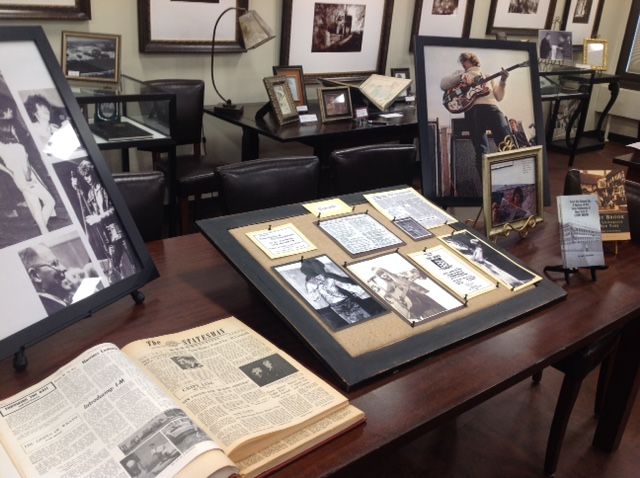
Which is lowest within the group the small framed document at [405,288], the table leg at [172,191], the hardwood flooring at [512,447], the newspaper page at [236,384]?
the hardwood flooring at [512,447]

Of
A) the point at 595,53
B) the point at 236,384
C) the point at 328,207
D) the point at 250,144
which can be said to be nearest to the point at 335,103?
the point at 250,144

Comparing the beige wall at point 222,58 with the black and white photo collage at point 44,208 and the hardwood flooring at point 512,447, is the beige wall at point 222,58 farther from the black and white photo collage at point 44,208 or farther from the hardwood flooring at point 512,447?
the hardwood flooring at point 512,447

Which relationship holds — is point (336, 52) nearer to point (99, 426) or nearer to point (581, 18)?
point (581, 18)

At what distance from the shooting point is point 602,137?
6.79 m

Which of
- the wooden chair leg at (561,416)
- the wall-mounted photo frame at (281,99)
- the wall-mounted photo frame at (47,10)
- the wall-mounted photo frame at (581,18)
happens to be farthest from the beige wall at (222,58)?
the wooden chair leg at (561,416)

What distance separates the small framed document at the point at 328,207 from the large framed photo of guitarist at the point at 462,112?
0.36m

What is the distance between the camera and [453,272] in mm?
1357

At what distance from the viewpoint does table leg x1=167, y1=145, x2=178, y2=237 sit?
9.69ft

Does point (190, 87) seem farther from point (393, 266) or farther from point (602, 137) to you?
point (602, 137)

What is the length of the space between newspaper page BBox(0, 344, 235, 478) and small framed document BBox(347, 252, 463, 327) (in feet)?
1.72

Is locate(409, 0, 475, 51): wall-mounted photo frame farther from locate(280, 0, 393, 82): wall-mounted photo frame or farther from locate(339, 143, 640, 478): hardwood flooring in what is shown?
locate(339, 143, 640, 478): hardwood flooring

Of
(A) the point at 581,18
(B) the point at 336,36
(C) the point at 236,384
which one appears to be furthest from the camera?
(A) the point at 581,18

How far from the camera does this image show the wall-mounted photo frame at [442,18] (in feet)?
15.3

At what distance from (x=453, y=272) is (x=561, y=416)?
779 mm
